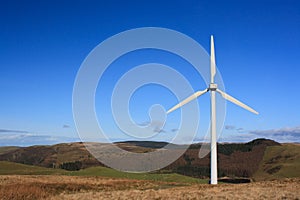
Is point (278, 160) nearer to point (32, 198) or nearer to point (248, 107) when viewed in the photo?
point (248, 107)

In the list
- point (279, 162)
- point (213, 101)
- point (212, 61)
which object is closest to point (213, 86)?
point (213, 101)

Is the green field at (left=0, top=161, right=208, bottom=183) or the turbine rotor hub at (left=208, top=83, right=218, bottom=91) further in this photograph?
the green field at (left=0, top=161, right=208, bottom=183)

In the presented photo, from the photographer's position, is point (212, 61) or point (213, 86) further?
point (212, 61)

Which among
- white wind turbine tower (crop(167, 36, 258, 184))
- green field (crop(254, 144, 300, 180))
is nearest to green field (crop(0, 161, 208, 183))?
→ white wind turbine tower (crop(167, 36, 258, 184))

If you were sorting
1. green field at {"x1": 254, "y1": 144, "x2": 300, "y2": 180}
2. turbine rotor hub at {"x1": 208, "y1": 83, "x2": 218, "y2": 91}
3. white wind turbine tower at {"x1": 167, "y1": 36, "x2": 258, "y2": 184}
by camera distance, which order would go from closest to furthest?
white wind turbine tower at {"x1": 167, "y1": 36, "x2": 258, "y2": 184} → turbine rotor hub at {"x1": 208, "y1": 83, "x2": 218, "y2": 91} → green field at {"x1": 254, "y1": 144, "x2": 300, "y2": 180}

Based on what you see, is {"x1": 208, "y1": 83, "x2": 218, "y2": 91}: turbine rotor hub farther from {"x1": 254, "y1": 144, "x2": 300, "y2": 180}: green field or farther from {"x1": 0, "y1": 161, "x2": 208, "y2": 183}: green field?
{"x1": 254, "y1": 144, "x2": 300, "y2": 180}: green field

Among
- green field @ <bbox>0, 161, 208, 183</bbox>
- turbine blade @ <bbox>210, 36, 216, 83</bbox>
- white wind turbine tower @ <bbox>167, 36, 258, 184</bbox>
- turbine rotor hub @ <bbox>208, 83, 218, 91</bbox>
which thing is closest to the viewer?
white wind turbine tower @ <bbox>167, 36, 258, 184</bbox>

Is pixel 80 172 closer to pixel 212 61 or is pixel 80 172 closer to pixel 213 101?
pixel 213 101

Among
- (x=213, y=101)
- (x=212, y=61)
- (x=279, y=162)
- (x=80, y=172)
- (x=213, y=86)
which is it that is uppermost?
(x=212, y=61)

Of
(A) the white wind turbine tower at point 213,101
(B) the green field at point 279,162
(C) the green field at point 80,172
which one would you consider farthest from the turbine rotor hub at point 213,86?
(B) the green field at point 279,162

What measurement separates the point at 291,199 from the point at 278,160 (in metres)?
165

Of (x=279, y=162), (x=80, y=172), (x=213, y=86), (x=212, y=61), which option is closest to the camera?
(x=213, y=86)

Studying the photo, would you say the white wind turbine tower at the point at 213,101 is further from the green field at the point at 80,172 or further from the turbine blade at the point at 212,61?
the green field at the point at 80,172

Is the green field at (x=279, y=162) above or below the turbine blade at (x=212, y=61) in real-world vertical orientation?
below
